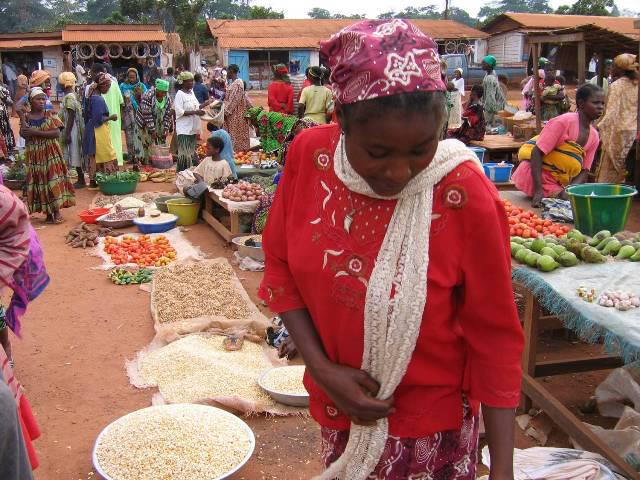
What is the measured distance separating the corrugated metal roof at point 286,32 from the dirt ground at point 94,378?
22001 millimetres

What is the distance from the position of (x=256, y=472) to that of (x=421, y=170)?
2.50m

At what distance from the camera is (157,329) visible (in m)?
4.68

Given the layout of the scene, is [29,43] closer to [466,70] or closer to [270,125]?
[466,70]

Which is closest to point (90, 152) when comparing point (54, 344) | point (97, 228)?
point (97, 228)

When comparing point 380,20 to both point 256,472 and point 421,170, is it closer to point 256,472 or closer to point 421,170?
point 421,170

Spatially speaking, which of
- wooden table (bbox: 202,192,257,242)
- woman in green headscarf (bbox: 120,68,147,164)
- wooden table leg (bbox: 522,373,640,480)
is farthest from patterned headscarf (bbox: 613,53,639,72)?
woman in green headscarf (bbox: 120,68,147,164)

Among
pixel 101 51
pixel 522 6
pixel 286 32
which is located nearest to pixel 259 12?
pixel 286 32

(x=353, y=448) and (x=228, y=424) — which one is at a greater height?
(x=353, y=448)

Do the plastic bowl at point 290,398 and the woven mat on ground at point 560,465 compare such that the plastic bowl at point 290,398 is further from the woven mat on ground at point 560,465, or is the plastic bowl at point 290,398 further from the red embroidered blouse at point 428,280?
the red embroidered blouse at point 428,280

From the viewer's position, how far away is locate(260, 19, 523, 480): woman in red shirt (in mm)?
1066

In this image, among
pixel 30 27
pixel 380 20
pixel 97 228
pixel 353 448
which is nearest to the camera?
pixel 380 20

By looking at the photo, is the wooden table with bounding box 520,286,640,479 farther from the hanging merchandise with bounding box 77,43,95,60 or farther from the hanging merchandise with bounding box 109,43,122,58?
the hanging merchandise with bounding box 77,43,95,60

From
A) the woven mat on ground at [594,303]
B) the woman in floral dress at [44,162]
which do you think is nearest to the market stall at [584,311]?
the woven mat on ground at [594,303]

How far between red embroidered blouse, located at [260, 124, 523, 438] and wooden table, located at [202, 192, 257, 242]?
5636 mm
